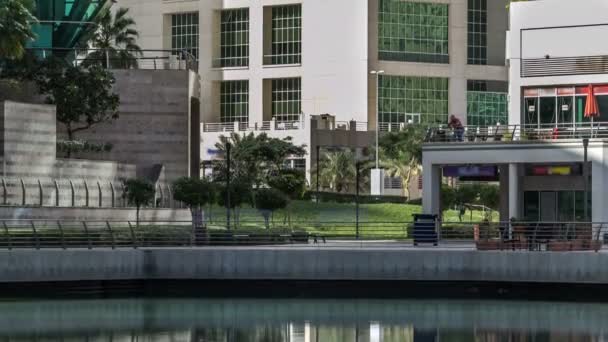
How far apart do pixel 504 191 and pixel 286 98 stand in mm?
59646

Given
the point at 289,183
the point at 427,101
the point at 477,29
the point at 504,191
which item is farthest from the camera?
the point at 477,29

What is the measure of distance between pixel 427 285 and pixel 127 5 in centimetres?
8729

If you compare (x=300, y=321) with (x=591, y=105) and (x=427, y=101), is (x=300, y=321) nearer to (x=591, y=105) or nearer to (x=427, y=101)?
(x=591, y=105)

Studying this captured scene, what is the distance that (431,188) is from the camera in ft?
261

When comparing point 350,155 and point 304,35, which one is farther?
Answer: point 304,35

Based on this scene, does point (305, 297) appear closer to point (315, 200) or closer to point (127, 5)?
point (315, 200)

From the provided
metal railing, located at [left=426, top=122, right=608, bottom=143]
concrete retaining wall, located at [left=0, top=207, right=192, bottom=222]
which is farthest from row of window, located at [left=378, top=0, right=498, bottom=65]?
metal railing, located at [left=426, top=122, right=608, bottom=143]

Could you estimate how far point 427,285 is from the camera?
6306cm

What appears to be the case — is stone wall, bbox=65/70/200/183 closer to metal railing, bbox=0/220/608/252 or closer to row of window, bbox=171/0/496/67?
metal railing, bbox=0/220/608/252

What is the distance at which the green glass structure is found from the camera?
93.7 m

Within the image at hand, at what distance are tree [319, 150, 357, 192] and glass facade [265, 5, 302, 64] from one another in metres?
12.7

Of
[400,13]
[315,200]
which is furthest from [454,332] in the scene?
[400,13]

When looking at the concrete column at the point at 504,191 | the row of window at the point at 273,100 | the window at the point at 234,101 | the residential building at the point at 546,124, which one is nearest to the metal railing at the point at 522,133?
the residential building at the point at 546,124

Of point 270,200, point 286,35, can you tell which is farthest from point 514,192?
point 286,35
